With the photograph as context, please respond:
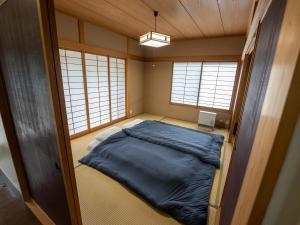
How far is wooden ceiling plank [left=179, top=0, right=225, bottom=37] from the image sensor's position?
2.08m

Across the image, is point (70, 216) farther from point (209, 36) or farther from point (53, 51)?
point (209, 36)

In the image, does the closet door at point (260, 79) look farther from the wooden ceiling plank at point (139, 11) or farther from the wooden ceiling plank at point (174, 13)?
the wooden ceiling plank at point (139, 11)

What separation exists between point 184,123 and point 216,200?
2.85 meters

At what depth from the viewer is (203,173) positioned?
2.11m

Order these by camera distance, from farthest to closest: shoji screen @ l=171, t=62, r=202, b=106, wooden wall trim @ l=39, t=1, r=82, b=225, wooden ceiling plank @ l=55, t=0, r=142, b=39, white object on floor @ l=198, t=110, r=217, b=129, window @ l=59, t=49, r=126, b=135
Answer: shoji screen @ l=171, t=62, r=202, b=106 < white object on floor @ l=198, t=110, r=217, b=129 < window @ l=59, t=49, r=126, b=135 < wooden ceiling plank @ l=55, t=0, r=142, b=39 < wooden wall trim @ l=39, t=1, r=82, b=225

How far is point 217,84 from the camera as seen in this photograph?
418 cm

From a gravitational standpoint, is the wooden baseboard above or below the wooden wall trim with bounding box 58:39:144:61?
below

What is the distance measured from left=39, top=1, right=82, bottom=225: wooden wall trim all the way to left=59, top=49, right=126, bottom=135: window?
8.27 ft

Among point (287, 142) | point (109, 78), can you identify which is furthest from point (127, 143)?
point (287, 142)

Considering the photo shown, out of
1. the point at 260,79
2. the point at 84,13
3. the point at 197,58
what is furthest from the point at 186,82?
the point at 260,79

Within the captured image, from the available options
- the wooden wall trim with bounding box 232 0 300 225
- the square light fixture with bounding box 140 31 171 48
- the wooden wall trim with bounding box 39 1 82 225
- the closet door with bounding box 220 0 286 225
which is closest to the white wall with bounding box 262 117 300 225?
the wooden wall trim with bounding box 232 0 300 225

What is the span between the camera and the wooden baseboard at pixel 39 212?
1.42 meters

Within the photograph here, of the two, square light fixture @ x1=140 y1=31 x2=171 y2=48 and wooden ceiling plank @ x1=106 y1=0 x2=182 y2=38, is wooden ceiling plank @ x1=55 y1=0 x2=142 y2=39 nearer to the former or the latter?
wooden ceiling plank @ x1=106 y1=0 x2=182 y2=38

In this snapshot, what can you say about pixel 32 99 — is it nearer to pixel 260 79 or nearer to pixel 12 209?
pixel 260 79
